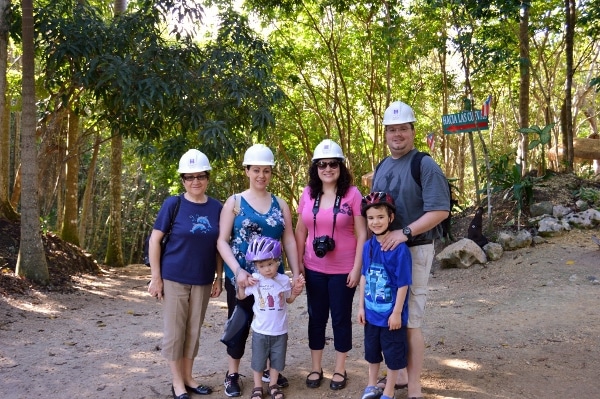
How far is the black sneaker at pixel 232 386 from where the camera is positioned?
3895 mm

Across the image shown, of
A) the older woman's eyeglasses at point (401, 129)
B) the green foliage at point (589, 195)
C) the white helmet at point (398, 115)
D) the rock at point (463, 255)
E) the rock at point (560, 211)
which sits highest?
the white helmet at point (398, 115)

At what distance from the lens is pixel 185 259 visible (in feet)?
12.2

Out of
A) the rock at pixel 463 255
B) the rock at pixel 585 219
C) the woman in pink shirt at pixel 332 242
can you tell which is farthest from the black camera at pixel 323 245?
the rock at pixel 585 219

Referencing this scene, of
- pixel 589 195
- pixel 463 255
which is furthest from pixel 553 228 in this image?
pixel 463 255

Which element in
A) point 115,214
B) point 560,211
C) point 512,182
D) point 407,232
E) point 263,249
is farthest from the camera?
point 115,214

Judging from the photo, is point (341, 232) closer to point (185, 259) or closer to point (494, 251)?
point (185, 259)

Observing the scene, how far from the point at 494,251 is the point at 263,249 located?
6.27 m

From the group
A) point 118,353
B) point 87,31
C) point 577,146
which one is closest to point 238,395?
point 118,353

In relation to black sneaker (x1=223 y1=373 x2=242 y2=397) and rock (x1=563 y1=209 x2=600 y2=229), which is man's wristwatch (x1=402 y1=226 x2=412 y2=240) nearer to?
black sneaker (x1=223 y1=373 x2=242 y2=397)

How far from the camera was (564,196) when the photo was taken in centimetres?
1014

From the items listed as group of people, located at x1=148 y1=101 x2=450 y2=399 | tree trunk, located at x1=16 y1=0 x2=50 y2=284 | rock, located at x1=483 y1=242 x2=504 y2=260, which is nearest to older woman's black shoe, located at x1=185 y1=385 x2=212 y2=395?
group of people, located at x1=148 y1=101 x2=450 y2=399

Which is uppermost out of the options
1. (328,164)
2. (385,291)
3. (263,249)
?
(328,164)

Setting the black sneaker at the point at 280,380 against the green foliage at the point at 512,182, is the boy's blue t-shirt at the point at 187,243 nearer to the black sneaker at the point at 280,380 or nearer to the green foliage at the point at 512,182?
the black sneaker at the point at 280,380

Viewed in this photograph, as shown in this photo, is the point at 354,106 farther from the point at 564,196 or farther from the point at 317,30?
the point at 564,196
